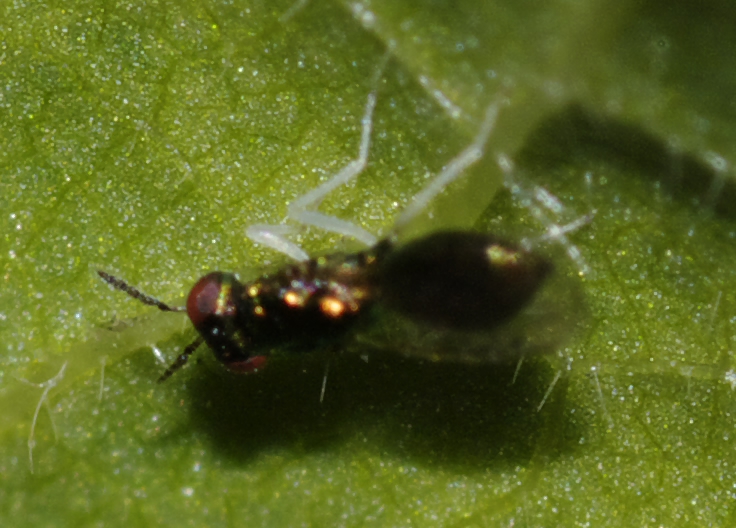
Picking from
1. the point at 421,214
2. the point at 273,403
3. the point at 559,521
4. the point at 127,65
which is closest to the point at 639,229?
the point at 421,214

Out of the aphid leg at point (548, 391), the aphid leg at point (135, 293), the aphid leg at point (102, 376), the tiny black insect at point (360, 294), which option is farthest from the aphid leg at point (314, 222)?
the aphid leg at point (548, 391)

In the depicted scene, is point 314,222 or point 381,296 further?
point 314,222

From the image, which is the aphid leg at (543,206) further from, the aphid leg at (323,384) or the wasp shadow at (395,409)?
the aphid leg at (323,384)

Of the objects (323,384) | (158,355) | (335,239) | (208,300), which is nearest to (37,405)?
(158,355)

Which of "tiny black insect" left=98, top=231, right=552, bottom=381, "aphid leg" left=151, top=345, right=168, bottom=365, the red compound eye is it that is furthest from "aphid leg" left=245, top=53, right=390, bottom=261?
"aphid leg" left=151, top=345, right=168, bottom=365

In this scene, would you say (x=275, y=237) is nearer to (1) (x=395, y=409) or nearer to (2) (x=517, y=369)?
(1) (x=395, y=409)

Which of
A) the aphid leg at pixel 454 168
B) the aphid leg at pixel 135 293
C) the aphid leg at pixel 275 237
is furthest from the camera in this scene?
the aphid leg at pixel 454 168
